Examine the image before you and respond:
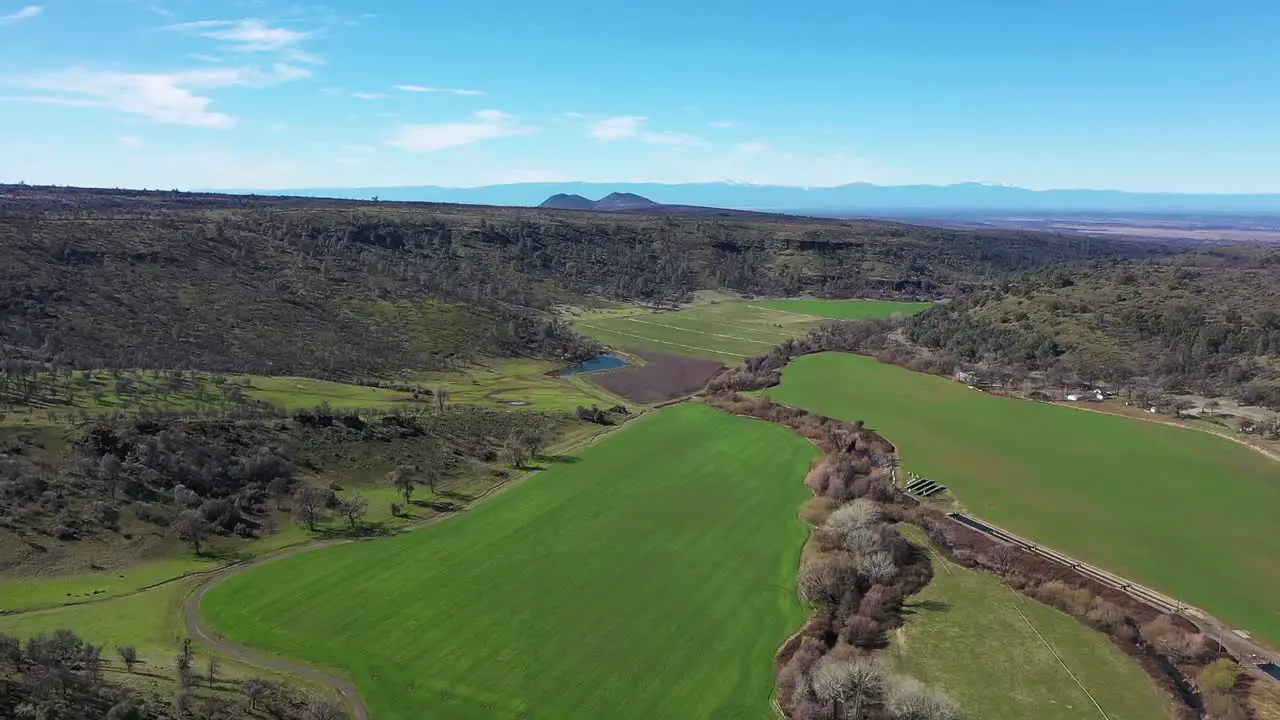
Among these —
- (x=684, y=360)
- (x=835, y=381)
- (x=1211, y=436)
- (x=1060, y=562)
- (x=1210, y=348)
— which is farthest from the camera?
(x=684, y=360)

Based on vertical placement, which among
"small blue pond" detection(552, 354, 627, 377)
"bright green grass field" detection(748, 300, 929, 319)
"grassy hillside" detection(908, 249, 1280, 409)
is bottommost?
"small blue pond" detection(552, 354, 627, 377)

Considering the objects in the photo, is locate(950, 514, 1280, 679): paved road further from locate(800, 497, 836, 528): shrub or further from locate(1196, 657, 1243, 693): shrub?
locate(800, 497, 836, 528): shrub

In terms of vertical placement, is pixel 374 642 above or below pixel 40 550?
below

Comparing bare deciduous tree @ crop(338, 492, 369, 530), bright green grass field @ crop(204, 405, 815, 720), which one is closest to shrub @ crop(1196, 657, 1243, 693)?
bright green grass field @ crop(204, 405, 815, 720)

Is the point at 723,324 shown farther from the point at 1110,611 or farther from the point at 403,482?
the point at 1110,611

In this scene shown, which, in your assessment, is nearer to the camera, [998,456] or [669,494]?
[669,494]

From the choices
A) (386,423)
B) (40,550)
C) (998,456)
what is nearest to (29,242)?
(386,423)

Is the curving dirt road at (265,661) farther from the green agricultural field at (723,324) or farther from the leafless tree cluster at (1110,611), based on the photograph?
the green agricultural field at (723,324)

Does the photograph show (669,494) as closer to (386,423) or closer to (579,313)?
(386,423)

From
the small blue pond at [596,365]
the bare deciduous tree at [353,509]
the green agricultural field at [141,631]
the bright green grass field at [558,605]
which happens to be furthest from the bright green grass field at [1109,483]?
the green agricultural field at [141,631]
